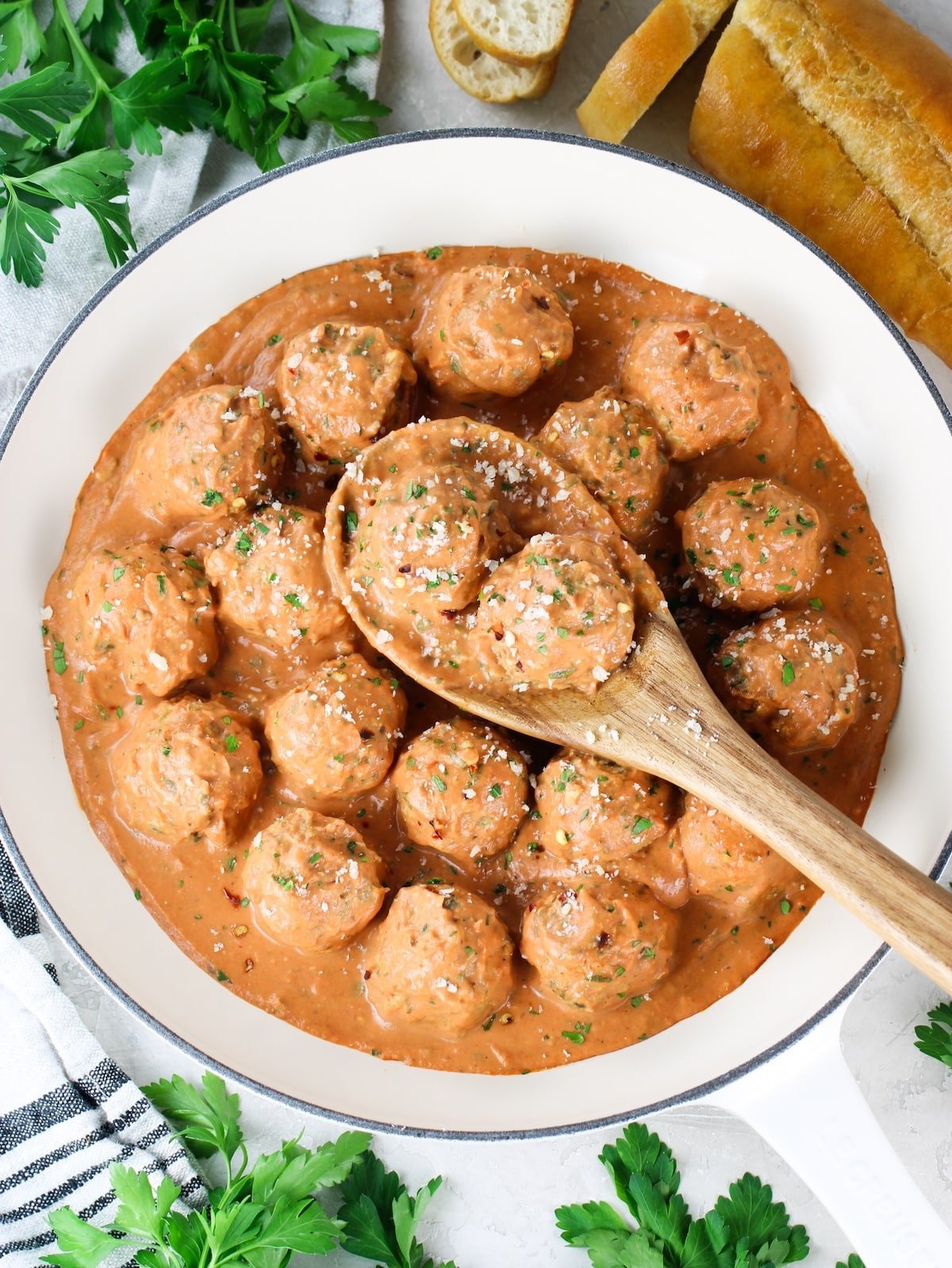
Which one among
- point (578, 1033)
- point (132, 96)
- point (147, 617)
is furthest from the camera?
point (132, 96)

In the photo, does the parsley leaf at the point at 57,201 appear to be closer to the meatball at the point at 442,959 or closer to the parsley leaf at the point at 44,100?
the parsley leaf at the point at 44,100

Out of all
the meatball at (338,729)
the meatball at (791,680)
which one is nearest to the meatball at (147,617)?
the meatball at (338,729)

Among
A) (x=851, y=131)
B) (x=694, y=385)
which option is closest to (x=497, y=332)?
(x=694, y=385)

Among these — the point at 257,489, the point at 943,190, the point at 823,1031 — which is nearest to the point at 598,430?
the point at 257,489

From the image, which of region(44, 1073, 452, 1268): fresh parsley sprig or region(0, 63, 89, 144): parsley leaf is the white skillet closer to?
region(44, 1073, 452, 1268): fresh parsley sprig

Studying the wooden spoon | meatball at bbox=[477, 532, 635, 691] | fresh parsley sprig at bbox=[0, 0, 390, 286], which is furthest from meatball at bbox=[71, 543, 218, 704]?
fresh parsley sprig at bbox=[0, 0, 390, 286]

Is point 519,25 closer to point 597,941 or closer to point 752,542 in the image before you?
point 752,542
